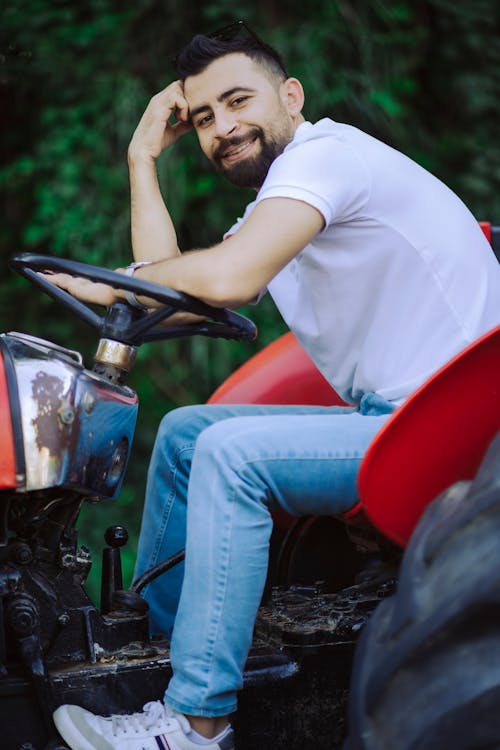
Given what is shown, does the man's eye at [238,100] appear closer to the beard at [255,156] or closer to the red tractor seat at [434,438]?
the beard at [255,156]

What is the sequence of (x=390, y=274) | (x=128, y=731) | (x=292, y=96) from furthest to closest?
1. (x=292, y=96)
2. (x=390, y=274)
3. (x=128, y=731)

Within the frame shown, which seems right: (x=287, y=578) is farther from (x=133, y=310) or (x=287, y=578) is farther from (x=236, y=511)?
(x=133, y=310)

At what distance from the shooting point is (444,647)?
1055 mm

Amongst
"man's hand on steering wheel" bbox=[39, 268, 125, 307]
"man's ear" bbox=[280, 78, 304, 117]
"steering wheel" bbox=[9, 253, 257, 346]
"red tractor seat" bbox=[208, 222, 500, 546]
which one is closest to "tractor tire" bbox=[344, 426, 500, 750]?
"red tractor seat" bbox=[208, 222, 500, 546]

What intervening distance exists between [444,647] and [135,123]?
3526 mm

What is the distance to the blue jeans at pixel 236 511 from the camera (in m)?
1.50

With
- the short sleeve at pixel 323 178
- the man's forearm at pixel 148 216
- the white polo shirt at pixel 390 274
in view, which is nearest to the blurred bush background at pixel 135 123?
the man's forearm at pixel 148 216

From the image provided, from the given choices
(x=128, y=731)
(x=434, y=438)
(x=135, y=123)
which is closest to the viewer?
(x=434, y=438)

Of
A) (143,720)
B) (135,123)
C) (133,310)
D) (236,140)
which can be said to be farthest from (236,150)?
(135,123)

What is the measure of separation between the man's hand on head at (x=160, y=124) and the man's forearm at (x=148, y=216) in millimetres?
25

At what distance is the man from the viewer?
1.51 metres

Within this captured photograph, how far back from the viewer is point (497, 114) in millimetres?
4578

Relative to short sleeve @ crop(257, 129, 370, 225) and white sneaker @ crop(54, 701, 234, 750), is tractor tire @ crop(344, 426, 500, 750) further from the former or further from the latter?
short sleeve @ crop(257, 129, 370, 225)

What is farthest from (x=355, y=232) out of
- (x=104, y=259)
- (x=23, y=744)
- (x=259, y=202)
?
(x=104, y=259)
